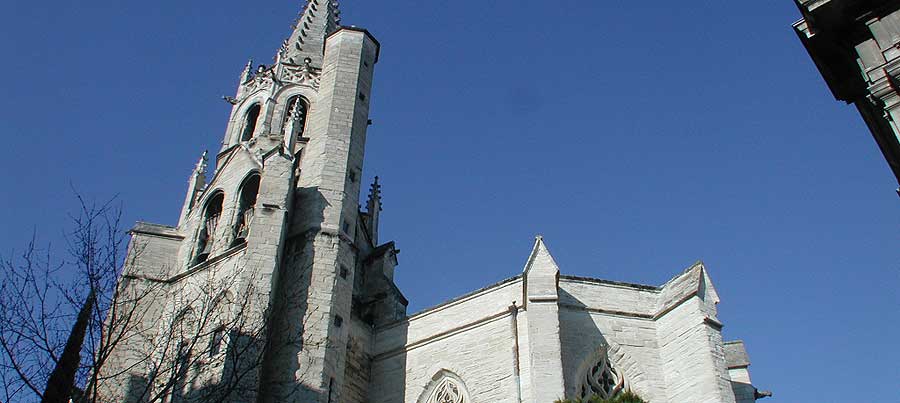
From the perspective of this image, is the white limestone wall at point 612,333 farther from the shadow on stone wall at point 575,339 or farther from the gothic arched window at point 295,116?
the gothic arched window at point 295,116

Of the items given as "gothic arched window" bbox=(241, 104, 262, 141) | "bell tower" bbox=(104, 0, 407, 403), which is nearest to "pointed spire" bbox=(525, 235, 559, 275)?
"bell tower" bbox=(104, 0, 407, 403)

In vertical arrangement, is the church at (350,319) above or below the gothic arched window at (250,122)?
below

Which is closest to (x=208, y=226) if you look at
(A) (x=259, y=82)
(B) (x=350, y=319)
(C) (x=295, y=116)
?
(C) (x=295, y=116)

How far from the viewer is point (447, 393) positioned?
17625mm

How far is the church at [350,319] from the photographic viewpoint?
52.5 ft

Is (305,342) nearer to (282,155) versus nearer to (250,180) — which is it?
(282,155)

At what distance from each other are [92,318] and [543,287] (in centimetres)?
864

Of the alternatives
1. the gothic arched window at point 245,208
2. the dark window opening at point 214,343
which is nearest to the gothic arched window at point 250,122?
the gothic arched window at point 245,208

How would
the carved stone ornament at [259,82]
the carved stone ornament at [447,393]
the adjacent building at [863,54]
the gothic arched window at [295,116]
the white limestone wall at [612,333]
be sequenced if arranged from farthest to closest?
the carved stone ornament at [259,82] < the gothic arched window at [295,116] < the carved stone ornament at [447,393] < the white limestone wall at [612,333] < the adjacent building at [863,54]

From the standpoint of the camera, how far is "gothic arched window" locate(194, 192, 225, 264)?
21.8 metres

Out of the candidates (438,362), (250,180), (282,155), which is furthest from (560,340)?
(250,180)

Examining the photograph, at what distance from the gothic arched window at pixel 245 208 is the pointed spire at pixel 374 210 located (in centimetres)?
441

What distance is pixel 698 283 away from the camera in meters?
16.8

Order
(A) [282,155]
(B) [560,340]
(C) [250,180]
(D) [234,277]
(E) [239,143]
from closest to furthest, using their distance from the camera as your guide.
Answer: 1. (B) [560,340]
2. (D) [234,277]
3. (A) [282,155]
4. (C) [250,180]
5. (E) [239,143]
